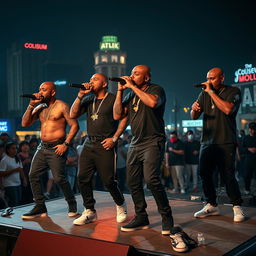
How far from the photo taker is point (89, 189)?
18.1 feet

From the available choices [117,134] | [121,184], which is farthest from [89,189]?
[121,184]

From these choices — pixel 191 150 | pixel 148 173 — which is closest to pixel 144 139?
pixel 148 173

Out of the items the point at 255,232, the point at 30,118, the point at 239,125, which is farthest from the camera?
the point at 239,125

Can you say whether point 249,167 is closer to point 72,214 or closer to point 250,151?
point 250,151

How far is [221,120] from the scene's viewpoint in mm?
5328

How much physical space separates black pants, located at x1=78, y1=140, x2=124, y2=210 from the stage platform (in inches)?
17.2

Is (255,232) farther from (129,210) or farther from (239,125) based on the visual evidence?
(239,125)

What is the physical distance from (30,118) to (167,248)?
3.25m

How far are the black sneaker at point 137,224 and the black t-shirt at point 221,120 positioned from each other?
150 centimetres

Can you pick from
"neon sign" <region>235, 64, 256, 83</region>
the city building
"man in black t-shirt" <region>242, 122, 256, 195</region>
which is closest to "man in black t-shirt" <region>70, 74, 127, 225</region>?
"man in black t-shirt" <region>242, 122, 256, 195</region>

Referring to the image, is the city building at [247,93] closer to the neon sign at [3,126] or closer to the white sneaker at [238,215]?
the neon sign at [3,126]

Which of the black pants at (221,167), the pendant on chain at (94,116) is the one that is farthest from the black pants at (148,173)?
the black pants at (221,167)

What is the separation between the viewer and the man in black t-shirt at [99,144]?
5301mm

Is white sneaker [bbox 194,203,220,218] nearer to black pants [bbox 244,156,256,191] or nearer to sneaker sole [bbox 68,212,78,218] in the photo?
sneaker sole [bbox 68,212,78,218]
